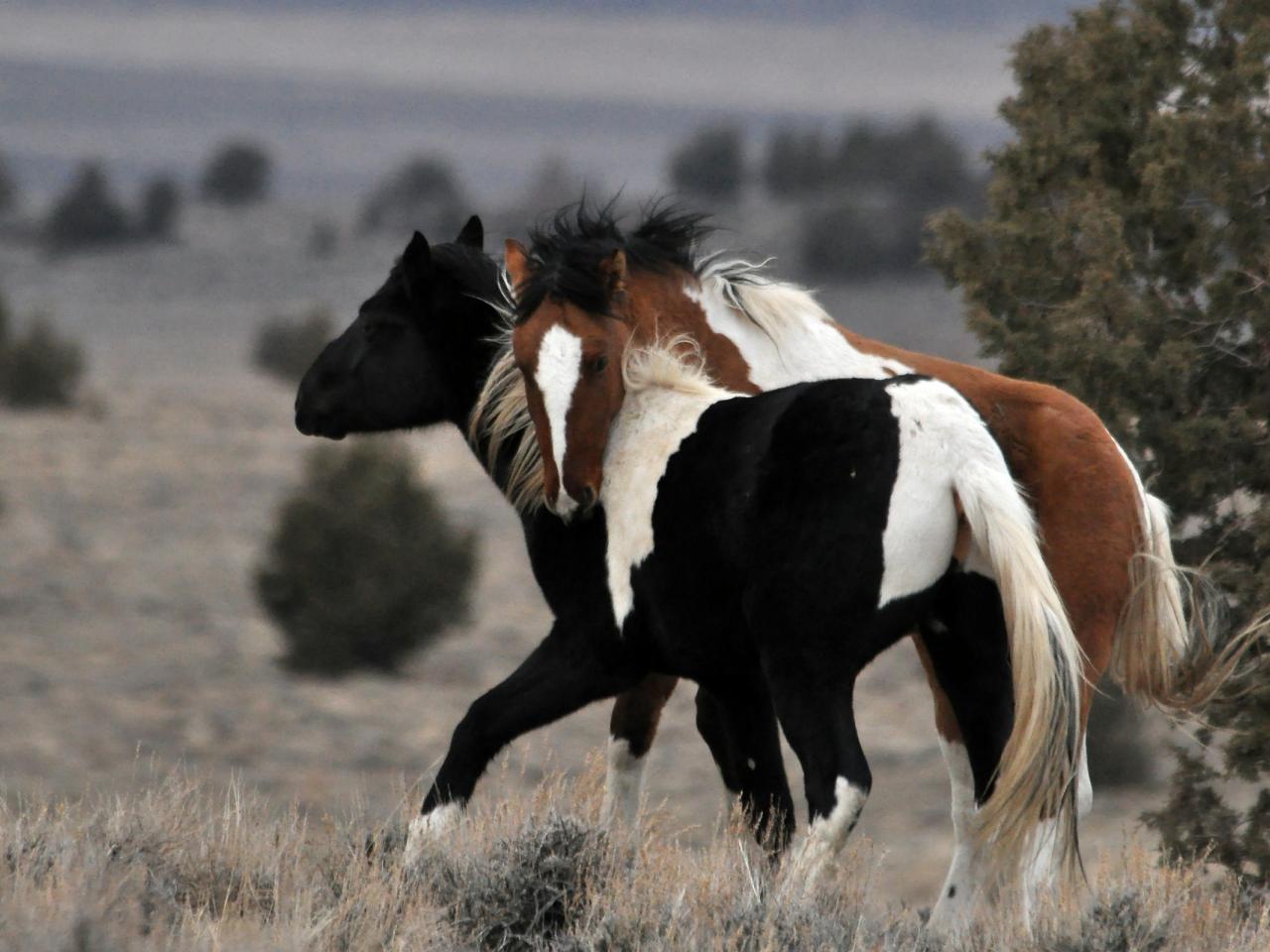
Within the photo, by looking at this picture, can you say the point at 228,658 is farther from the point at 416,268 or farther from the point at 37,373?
the point at 416,268

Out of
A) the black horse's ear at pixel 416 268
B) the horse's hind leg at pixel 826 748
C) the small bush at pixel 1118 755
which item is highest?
the black horse's ear at pixel 416 268

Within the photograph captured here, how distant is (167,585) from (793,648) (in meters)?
23.8

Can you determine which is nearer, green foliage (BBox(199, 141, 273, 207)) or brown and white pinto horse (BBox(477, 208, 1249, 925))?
brown and white pinto horse (BBox(477, 208, 1249, 925))

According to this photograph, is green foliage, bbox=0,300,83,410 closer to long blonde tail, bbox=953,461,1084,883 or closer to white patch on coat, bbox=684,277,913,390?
white patch on coat, bbox=684,277,913,390

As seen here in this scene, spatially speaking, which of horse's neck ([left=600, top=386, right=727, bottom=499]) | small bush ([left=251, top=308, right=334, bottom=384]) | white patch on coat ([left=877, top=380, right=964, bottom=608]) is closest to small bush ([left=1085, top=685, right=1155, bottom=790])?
horse's neck ([left=600, top=386, right=727, bottom=499])

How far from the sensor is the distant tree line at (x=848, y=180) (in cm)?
6225

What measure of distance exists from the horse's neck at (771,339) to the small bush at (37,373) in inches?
1401

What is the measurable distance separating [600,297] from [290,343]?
43.0 meters

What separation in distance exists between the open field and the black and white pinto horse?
1.51ft

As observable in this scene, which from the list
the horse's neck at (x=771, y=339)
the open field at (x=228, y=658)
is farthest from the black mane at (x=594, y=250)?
the open field at (x=228, y=658)

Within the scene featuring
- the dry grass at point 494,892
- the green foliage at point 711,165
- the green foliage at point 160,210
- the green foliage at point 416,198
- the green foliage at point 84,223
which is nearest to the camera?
the dry grass at point 494,892

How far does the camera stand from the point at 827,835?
204 inches

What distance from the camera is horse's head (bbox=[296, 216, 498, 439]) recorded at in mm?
6727

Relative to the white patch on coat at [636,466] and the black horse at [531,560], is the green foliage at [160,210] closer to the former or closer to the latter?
the black horse at [531,560]
